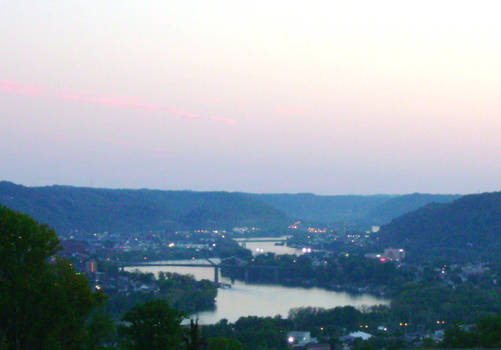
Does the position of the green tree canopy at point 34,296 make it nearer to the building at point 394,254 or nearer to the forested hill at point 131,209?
the building at point 394,254

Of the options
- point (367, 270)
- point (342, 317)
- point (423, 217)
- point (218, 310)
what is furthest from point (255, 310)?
point (423, 217)

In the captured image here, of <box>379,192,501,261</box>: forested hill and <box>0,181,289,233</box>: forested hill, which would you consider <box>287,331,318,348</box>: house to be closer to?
<box>379,192,501,261</box>: forested hill

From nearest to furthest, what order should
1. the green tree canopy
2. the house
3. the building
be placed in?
the green tree canopy < the house < the building

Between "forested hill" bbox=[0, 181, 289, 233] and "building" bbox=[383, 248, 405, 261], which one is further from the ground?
"forested hill" bbox=[0, 181, 289, 233]

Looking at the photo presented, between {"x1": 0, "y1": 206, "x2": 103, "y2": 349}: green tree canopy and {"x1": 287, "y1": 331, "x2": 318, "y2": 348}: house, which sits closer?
{"x1": 0, "y1": 206, "x2": 103, "y2": 349}: green tree canopy

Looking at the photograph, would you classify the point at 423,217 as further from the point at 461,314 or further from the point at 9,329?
the point at 9,329

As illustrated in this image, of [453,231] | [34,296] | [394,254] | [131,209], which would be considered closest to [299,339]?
[34,296]

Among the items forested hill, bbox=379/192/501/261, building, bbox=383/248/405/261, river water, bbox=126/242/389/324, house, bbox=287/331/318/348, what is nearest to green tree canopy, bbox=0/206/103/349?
house, bbox=287/331/318/348

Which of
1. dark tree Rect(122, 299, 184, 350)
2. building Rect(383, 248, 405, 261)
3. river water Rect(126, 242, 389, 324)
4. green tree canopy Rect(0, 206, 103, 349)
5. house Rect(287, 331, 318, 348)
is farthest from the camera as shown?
building Rect(383, 248, 405, 261)

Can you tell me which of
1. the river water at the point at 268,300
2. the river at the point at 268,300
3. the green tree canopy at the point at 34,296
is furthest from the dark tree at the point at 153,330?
A: the river at the point at 268,300

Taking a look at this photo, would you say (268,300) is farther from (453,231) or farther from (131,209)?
(131,209)
